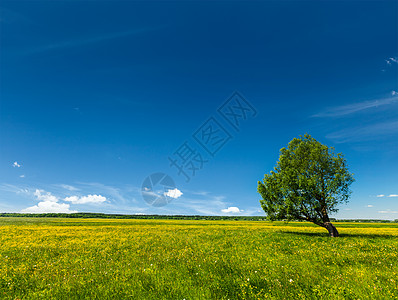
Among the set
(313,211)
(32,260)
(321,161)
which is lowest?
(32,260)

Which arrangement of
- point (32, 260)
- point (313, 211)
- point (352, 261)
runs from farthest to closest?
1. point (313, 211)
2. point (32, 260)
3. point (352, 261)

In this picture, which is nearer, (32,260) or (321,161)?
(32,260)

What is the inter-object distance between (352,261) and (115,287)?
11667mm


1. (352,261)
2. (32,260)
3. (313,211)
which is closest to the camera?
(352,261)

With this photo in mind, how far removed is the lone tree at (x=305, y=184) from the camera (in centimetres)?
2708

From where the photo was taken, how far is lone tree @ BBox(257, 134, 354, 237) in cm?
2708

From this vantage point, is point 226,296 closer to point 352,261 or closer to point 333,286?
point 333,286

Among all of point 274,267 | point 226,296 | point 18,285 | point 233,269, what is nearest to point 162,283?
point 226,296

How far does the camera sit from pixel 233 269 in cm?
923

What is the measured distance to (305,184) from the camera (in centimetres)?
2697

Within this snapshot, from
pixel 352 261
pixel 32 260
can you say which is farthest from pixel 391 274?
pixel 32 260

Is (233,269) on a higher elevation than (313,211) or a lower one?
lower

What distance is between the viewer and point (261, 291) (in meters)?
6.88

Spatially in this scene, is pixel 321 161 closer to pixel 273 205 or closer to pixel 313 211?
pixel 313 211
